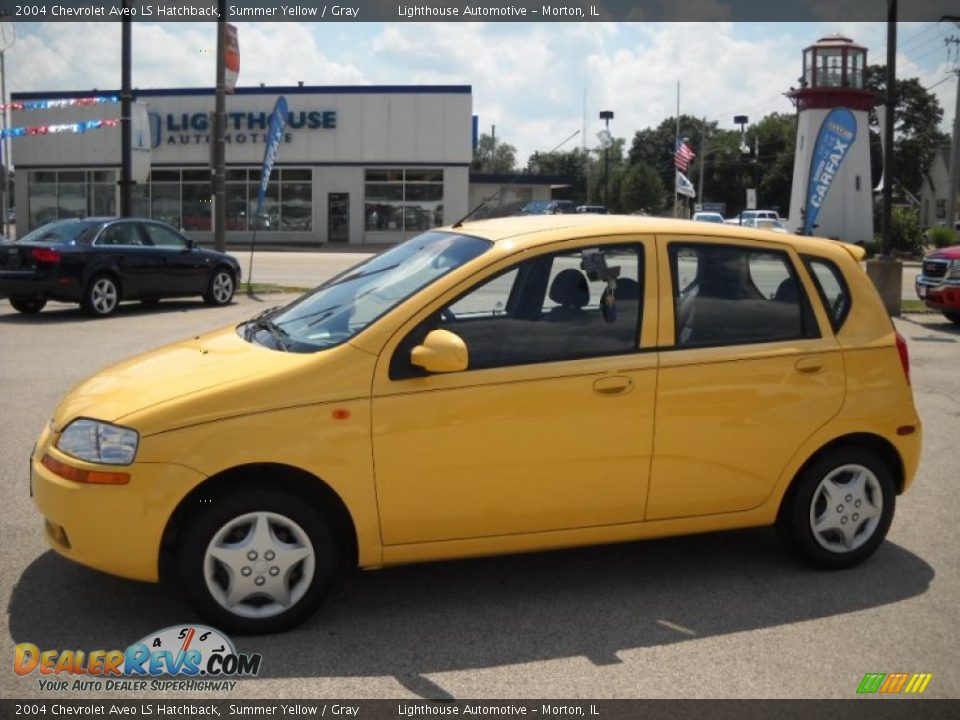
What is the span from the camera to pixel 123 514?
161 inches

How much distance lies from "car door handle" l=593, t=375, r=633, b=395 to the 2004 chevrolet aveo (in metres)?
0.01

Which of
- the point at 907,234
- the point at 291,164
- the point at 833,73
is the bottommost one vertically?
the point at 907,234

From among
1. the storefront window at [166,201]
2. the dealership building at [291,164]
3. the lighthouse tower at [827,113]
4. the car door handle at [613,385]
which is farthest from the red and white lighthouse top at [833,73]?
the car door handle at [613,385]

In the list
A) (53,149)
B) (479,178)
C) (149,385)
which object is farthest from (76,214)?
(149,385)

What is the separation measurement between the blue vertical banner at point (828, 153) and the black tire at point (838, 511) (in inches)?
751

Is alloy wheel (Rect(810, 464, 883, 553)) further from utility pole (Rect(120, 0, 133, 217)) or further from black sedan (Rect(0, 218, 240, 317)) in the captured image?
utility pole (Rect(120, 0, 133, 217))

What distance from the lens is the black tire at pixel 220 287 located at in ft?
A: 59.2

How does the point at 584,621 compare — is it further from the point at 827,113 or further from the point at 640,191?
the point at 640,191

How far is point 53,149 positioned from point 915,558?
164ft

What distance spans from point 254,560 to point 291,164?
43.9 m

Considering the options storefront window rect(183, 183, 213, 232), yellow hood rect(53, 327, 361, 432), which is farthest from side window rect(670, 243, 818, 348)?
storefront window rect(183, 183, 213, 232)

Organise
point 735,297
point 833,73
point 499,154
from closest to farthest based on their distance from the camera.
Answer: point 735,297 < point 833,73 < point 499,154

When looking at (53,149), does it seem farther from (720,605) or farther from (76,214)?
(720,605)

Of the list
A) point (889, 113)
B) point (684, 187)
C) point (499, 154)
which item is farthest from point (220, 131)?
point (499, 154)
